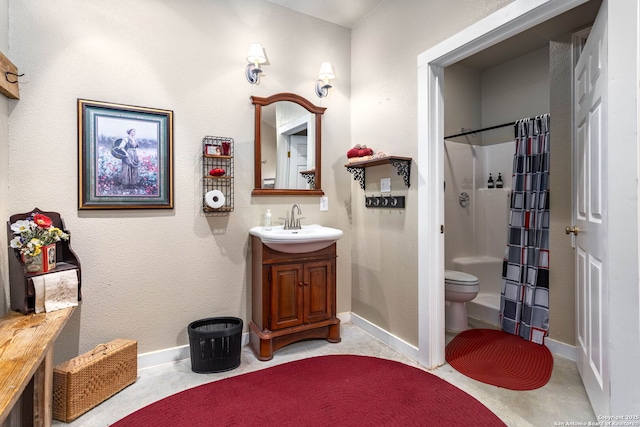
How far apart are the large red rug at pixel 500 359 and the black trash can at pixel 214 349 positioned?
1501mm

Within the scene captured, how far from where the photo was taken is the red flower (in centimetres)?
174

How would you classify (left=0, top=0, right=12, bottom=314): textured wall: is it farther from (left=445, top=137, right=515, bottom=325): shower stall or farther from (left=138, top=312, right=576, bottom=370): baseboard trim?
(left=445, top=137, right=515, bottom=325): shower stall

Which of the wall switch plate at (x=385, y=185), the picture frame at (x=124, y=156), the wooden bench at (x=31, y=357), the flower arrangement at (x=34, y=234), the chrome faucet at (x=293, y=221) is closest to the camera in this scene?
the wooden bench at (x=31, y=357)

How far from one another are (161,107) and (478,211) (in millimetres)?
3368

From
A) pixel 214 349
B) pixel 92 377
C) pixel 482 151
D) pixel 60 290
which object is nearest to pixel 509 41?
pixel 482 151

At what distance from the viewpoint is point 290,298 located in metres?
2.41

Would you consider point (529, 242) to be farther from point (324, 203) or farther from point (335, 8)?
point (335, 8)

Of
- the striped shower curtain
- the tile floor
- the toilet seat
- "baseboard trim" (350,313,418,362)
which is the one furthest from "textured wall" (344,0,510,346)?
the striped shower curtain

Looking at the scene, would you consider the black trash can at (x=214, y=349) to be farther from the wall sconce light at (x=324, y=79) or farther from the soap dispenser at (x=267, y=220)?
the wall sconce light at (x=324, y=79)

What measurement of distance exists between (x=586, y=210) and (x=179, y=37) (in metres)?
2.79

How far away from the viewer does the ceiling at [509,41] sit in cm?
227

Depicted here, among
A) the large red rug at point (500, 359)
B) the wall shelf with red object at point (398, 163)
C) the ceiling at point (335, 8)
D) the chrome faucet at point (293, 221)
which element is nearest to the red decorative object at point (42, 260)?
the chrome faucet at point (293, 221)

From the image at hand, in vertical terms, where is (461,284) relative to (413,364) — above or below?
above

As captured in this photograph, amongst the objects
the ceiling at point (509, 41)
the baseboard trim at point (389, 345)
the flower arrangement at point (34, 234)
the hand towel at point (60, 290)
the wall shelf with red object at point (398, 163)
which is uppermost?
the ceiling at point (509, 41)
